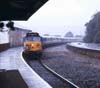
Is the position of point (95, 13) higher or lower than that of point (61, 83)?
higher

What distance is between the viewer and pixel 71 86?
1222 cm

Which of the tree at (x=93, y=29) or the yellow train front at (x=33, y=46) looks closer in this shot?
the yellow train front at (x=33, y=46)

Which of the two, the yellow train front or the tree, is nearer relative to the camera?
the yellow train front

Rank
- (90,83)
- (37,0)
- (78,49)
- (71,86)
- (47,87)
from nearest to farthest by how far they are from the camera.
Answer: (37,0)
(47,87)
(71,86)
(90,83)
(78,49)

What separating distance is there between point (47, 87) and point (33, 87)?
2.28ft

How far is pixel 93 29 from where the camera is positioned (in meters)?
70.6

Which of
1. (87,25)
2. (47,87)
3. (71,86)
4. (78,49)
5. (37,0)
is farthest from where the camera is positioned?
(87,25)

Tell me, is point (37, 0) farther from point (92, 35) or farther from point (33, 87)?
point (92, 35)

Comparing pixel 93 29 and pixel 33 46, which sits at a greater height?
pixel 93 29

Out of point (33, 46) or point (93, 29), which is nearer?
point (33, 46)

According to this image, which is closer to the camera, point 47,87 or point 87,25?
point 47,87

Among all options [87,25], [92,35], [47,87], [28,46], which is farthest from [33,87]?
[87,25]

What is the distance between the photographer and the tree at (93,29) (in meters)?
66.1

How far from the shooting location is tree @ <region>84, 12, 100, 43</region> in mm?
66062
